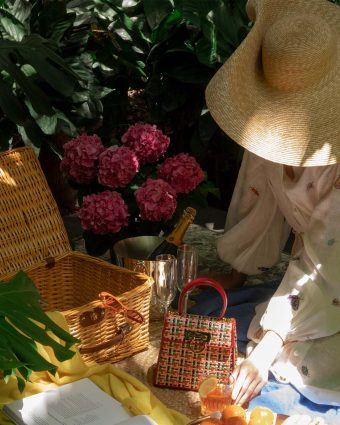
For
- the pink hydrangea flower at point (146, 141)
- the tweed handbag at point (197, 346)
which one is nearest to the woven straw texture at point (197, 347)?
the tweed handbag at point (197, 346)

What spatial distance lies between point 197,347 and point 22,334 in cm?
58

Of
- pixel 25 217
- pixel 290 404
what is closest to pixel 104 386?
pixel 290 404

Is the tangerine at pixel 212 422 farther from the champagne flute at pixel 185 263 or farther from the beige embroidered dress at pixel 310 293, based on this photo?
the champagne flute at pixel 185 263

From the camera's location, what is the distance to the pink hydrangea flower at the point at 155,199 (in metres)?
2.56

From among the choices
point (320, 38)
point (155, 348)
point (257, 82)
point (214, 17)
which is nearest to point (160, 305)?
point (155, 348)

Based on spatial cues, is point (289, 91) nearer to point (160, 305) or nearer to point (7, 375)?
point (160, 305)

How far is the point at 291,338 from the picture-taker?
211cm

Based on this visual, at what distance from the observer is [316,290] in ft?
6.93

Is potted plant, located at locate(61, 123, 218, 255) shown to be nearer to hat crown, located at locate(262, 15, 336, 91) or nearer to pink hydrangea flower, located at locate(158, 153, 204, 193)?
pink hydrangea flower, located at locate(158, 153, 204, 193)

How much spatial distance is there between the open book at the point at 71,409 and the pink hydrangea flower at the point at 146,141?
3.49 ft

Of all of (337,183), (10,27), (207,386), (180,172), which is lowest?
(207,386)

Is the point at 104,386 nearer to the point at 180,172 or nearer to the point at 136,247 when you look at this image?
the point at 136,247

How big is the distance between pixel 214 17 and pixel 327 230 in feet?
4.41

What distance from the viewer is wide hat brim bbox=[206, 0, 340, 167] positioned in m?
2.01
